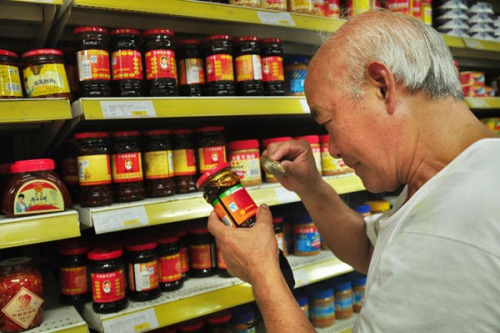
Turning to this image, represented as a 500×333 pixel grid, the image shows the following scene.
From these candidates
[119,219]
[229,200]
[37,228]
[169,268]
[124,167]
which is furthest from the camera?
[169,268]

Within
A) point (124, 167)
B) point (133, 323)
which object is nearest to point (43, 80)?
point (124, 167)

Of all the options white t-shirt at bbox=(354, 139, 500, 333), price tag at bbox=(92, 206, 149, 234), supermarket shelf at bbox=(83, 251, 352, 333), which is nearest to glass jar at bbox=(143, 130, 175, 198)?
price tag at bbox=(92, 206, 149, 234)

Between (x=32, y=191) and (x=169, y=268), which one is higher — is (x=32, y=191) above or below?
above

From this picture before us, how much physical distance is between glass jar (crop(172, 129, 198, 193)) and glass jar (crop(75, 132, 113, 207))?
28 cm

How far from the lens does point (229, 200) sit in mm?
1163

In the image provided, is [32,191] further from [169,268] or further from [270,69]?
[270,69]

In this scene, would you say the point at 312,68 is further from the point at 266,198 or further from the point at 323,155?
the point at 323,155

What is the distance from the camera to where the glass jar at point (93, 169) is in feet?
4.85

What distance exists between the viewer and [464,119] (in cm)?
100

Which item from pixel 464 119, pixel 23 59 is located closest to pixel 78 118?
pixel 23 59

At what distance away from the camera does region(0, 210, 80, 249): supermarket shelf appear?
4.17ft

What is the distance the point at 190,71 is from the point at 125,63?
0.27m

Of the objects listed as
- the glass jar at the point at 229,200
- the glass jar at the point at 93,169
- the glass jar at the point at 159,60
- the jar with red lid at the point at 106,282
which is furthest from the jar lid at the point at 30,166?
the glass jar at the point at 229,200

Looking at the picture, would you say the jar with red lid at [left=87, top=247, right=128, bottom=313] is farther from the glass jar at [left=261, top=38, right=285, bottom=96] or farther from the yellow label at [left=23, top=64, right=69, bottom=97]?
the glass jar at [left=261, top=38, right=285, bottom=96]
